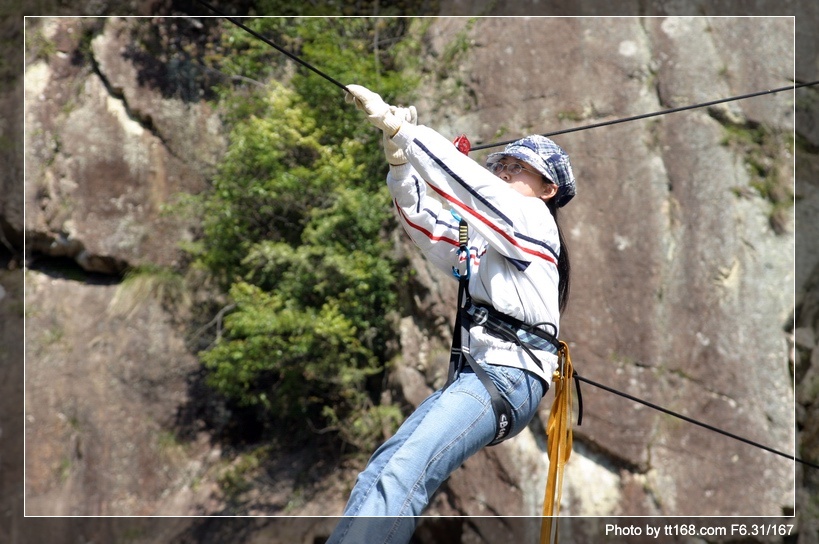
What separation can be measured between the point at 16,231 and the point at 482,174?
640 cm

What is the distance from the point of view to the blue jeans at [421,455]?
263 cm

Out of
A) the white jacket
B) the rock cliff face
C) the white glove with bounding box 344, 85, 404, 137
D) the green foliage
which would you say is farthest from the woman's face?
the green foliage

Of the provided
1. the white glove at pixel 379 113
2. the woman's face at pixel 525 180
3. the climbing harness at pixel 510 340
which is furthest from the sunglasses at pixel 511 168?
the white glove at pixel 379 113

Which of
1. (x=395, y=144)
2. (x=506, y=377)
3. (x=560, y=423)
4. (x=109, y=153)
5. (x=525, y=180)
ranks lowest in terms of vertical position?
(x=560, y=423)

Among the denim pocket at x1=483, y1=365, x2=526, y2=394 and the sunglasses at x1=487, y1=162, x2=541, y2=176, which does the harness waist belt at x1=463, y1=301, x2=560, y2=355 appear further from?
the sunglasses at x1=487, y1=162, x2=541, y2=176

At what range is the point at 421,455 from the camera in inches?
107

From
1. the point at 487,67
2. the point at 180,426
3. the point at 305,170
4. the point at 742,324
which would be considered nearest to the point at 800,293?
the point at 742,324

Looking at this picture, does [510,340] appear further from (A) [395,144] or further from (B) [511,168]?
(A) [395,144]

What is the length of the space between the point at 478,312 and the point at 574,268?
3.39 meters

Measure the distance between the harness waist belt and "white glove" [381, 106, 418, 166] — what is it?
1.93 feet

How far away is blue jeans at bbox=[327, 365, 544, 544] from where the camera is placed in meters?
2.63

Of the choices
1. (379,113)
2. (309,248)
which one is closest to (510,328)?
(379,113)

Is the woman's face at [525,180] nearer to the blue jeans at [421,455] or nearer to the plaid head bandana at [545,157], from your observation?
the plaid head bandana at [545,157]

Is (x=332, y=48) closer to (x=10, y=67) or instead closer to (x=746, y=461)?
(x=10, y=67)
